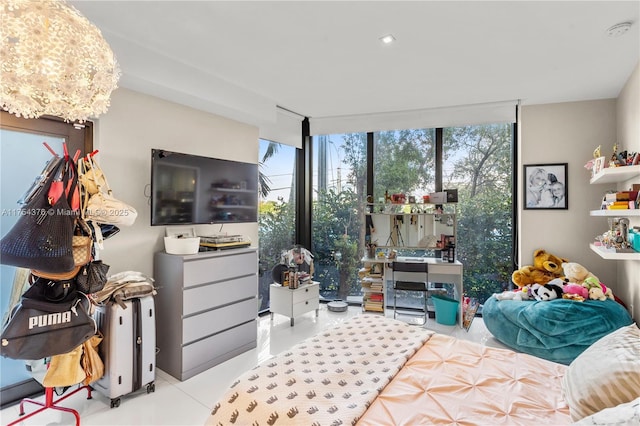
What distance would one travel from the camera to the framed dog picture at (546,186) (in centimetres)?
359

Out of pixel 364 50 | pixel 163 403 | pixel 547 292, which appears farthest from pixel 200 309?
pixel 547 292

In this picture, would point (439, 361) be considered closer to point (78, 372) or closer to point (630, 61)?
point (78, 372)

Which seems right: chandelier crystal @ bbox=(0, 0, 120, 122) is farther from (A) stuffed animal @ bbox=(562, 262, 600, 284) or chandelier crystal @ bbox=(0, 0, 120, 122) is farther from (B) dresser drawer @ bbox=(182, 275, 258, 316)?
(A) stuffed animal @ bbox=(562, 262, 600, 284)

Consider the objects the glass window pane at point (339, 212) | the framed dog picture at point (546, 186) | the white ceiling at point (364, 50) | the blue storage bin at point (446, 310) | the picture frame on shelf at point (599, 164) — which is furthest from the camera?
the glass window pane at point (339, 212)

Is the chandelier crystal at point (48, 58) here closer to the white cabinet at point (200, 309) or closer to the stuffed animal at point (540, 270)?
the white cabinet at point (200, 309)

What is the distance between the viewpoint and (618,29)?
2.15m

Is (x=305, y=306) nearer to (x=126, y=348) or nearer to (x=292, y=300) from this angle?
(x=292, y=300)

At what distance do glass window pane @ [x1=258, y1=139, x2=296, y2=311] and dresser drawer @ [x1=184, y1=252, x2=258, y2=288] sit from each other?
41.0 inches

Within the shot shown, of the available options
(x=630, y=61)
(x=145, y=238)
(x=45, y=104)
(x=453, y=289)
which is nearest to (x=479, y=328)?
(x=453, y=289)

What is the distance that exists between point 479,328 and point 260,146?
345cm

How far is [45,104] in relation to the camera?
1256mm

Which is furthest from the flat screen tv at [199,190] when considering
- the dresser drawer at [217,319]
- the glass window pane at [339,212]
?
the glass window pane at [339,212]

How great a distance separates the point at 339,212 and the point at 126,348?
311 centimetres

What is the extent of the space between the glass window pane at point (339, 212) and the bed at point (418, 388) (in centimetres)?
286
